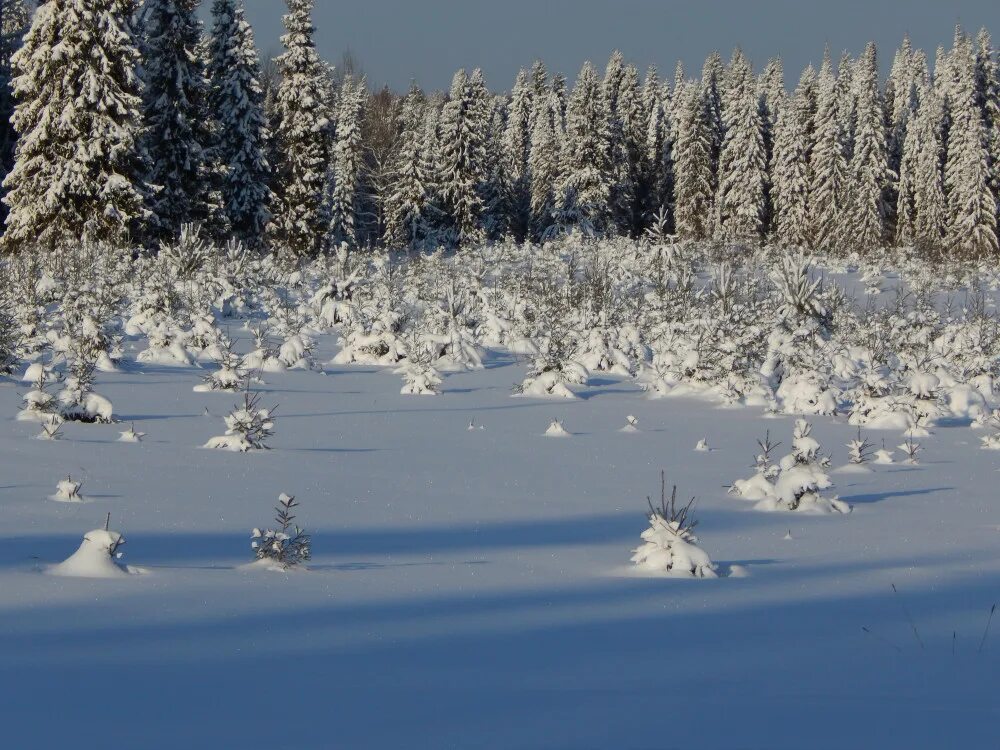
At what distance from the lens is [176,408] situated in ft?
32.7

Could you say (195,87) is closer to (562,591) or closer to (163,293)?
(163,293)

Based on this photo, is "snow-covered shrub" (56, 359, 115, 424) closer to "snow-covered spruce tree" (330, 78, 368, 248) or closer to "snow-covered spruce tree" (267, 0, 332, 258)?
"snow-covered spruce tree" (267, 0, 332, 258)

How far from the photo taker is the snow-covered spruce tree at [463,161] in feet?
153

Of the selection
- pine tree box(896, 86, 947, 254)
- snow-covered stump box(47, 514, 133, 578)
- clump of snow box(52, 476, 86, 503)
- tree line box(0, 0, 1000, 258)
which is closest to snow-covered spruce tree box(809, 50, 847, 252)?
tree line box(0, 0, 1000, 258)

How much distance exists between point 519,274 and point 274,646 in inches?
784

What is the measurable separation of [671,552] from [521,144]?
231 ft

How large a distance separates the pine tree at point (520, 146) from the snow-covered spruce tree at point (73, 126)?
133 ft

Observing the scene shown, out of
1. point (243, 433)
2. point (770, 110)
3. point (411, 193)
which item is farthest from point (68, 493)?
point (770, 110)

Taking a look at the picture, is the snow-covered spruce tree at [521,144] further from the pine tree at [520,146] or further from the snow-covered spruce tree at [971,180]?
the snow-covered spruce tree at [971,180]

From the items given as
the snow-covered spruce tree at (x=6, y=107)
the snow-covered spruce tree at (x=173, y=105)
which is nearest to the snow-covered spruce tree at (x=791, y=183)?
the snow-covered spruce tree at (x=173, y=105)

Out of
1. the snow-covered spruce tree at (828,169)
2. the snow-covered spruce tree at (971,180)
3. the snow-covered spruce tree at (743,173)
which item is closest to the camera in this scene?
the snow-covered spruce tree at (971,180)

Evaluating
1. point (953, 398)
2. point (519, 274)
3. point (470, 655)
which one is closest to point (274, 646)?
point (470, 655)

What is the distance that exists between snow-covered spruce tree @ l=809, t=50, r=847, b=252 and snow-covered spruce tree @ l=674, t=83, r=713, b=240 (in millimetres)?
6158

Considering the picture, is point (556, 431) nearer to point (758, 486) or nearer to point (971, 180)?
point (758, 486)
